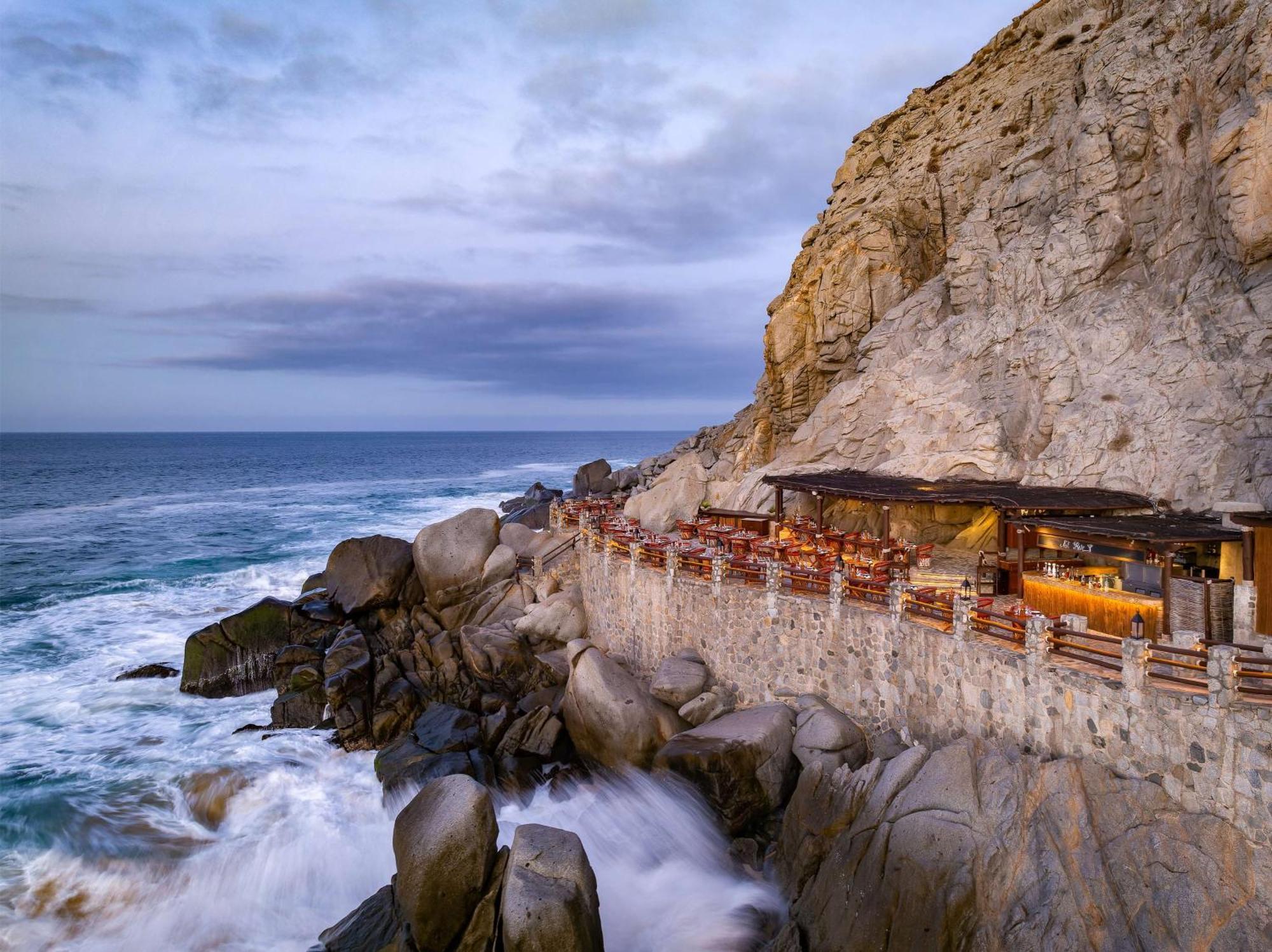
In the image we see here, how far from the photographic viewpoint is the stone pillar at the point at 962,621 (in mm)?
12289

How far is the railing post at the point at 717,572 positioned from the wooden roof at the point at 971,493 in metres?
4.91

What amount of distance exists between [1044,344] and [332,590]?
26.8m

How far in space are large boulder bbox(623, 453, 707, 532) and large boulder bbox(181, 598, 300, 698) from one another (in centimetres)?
1529

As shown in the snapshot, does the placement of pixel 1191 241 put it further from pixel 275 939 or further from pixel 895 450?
pixel 275 939

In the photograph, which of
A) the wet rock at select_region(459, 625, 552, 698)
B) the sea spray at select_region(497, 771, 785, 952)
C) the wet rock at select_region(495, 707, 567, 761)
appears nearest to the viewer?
the sea spray at select_region(497, 771, 785, 952)

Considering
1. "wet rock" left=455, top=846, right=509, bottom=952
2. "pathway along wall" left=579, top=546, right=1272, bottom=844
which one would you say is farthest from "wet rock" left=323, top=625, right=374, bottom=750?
"wet rock" left=455, top=846, right=509, bottom=952

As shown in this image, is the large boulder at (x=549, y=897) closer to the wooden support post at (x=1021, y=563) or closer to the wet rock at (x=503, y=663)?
the wet rock at (x=503, y=663)

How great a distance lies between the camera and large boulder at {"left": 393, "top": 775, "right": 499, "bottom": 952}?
1023cm

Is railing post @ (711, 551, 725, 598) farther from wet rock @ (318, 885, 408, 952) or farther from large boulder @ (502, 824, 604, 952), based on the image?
wet rock @ (318, 885, 408, 952)

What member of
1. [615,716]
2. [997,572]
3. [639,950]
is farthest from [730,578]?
[639,950]

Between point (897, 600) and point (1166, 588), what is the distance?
523 centimetres

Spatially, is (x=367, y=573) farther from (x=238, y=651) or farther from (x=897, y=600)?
(x=897, y=600)

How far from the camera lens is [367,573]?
25609 millimetres

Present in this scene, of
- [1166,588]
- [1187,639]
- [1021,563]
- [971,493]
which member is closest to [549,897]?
[1187,639]
